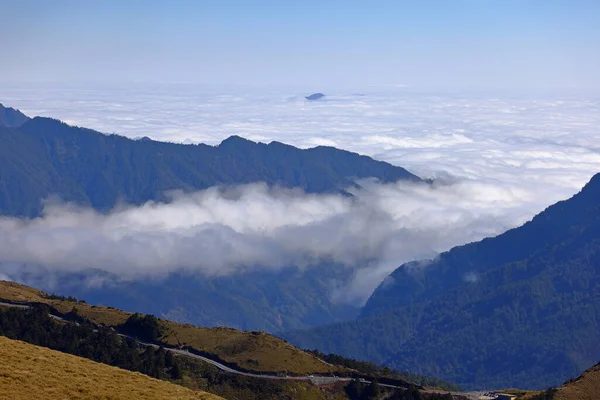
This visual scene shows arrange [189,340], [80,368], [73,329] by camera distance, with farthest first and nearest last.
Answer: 1. [189,340]
2. [73,329]
3. [80,368]

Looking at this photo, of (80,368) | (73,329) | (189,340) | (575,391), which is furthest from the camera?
(189,340)

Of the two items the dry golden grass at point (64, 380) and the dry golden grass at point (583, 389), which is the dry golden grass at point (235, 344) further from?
the dry golden grass at point (64, 380)

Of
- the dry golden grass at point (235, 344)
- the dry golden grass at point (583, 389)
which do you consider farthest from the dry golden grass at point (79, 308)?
the dry golden grass at point (583, 389)

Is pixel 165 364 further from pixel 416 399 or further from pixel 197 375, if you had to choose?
pixel 416 399

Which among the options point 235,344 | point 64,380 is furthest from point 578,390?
point 64,380

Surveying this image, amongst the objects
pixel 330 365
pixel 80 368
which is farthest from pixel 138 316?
pixel 80 368

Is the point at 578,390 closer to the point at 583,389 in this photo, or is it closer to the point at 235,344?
the point at 583,389
